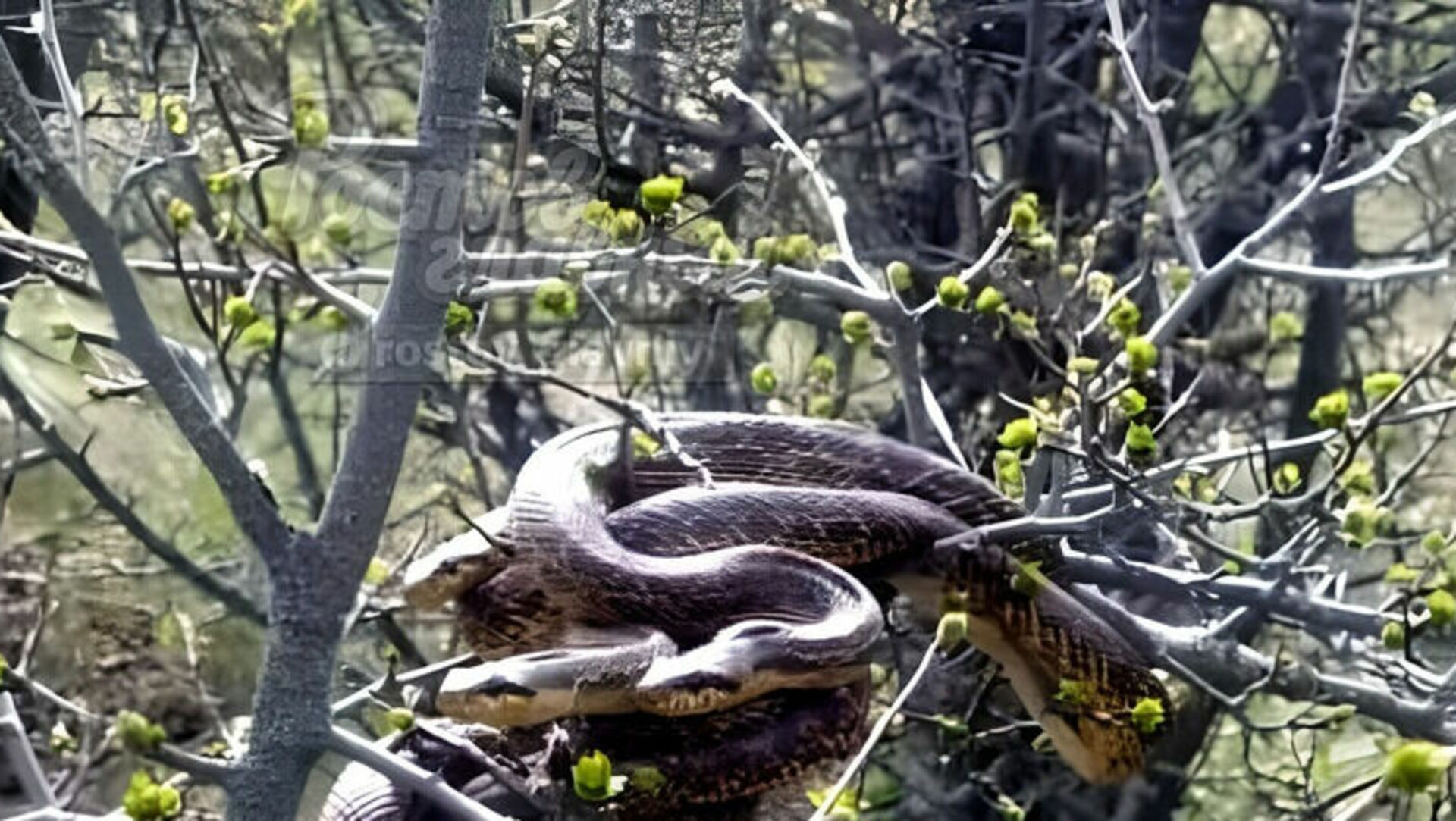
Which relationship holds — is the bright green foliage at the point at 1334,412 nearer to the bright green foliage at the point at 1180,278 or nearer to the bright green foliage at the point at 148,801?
the bright green foliage at the point at 1180,278

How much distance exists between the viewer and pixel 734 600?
78cm

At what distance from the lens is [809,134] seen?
1.63m

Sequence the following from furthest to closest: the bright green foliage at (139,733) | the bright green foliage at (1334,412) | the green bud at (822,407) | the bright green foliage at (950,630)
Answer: the green bud at (822,407)
the bright green foliage at (1334,412)
the bright green foliage at (950,630)
the bright green foliage at (139,733)

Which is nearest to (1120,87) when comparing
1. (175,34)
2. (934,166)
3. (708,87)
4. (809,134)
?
(934,166)

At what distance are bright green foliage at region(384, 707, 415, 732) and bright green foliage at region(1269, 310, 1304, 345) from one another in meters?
1.18

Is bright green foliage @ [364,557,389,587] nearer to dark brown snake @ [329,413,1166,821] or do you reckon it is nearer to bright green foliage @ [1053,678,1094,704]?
dark brown snake @ [329,413,1166,821]

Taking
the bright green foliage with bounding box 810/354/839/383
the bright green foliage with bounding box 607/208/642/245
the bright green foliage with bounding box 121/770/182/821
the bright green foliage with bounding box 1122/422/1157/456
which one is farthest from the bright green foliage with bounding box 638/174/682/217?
Answer: the bright green foliage with bounding box 810/354/839/383

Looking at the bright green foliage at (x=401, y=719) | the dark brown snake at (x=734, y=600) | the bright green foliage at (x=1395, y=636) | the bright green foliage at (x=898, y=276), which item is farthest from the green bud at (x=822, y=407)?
the bright green foliage at (x=401, y=719)

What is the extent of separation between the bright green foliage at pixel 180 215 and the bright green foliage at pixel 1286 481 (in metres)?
0.68

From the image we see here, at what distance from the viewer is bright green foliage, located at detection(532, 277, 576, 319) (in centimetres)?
90

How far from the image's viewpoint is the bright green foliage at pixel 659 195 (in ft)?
3.00

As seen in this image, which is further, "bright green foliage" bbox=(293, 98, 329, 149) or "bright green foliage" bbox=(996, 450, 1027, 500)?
"bright green foliage" bbox=(996, 450, 1027, 500)

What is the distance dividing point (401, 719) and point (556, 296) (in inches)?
9.6

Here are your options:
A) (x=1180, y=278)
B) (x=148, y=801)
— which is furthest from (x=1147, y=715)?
(x=1180, y=278)
